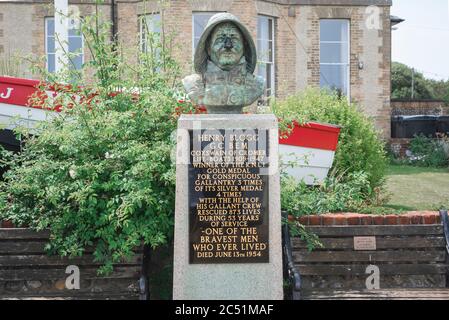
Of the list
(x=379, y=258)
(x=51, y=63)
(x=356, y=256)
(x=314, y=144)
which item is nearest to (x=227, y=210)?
(x=356, y=256)

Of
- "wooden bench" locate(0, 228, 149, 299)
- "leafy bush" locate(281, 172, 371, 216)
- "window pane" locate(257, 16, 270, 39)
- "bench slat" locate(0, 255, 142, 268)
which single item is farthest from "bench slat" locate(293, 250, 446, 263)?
"window pane" locate(257, 16, 270, 39)

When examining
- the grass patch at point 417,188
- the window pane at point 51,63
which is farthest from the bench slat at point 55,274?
the window pane at point 51,63

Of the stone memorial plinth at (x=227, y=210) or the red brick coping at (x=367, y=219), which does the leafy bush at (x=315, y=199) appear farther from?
the stone memorial plinth at (x=227, y=210)

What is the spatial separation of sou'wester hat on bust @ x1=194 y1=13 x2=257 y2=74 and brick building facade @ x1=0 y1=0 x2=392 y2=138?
10318mm

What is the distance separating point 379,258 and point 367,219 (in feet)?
1.35

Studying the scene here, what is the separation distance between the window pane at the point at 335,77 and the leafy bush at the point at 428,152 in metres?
2.89

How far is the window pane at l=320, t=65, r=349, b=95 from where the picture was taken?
18.6 m

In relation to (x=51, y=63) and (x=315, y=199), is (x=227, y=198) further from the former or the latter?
(x=51, y=63)

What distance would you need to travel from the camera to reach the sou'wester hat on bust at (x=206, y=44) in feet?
19.8

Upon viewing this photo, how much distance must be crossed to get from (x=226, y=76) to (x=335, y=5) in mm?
13187

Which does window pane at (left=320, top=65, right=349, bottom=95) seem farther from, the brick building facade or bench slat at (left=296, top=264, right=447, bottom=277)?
bench slat at (left=296, top=264, right=447, bottom=277)

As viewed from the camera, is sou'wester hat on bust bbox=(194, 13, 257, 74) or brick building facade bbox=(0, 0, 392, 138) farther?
brick building facade bbox=(0, 0, 392, 138)

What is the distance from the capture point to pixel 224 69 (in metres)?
6.17

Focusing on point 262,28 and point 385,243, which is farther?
point 262,28
